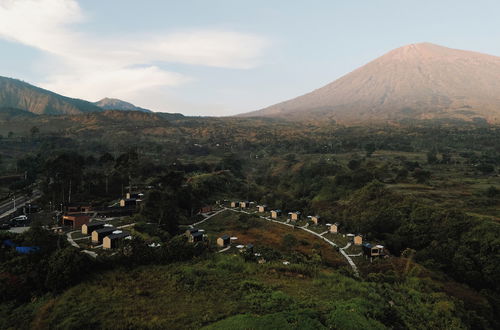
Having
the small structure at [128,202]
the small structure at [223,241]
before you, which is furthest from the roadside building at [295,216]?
the small structure at [128,202]

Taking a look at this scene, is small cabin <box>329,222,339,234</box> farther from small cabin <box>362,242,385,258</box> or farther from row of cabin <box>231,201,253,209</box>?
row of cabin <box>231,201,253,209</box>

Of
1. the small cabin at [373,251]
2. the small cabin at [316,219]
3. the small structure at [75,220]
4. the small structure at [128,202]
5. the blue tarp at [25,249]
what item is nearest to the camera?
the blue tarp at [25,249]

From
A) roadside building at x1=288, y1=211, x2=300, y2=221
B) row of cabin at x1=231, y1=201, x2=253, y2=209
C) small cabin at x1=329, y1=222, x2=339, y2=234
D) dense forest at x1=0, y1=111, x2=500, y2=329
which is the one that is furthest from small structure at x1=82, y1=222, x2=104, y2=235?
small cabin at x1=329, y1=222, x2=339, y2=234

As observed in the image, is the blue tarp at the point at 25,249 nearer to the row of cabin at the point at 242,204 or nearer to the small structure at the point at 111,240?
the small structure at the point at 111,240

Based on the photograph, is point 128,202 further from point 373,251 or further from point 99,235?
Result: point 373,251

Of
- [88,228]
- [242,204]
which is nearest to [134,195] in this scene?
[88,228]

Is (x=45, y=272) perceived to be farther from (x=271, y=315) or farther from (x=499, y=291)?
(x=499, y=291)
